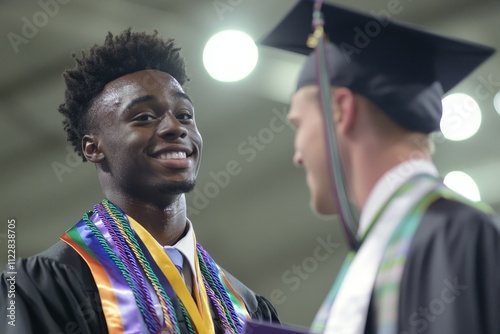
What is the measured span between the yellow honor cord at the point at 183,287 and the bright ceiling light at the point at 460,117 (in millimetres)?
2498

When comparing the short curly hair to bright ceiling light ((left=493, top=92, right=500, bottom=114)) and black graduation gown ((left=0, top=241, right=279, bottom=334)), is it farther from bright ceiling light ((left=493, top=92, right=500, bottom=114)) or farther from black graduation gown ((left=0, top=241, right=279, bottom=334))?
bright ceiling light ((left=493, top=92, right=500, bottom=114))

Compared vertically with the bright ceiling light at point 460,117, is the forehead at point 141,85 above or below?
below

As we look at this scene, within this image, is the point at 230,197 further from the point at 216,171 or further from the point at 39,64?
the point at 39,64

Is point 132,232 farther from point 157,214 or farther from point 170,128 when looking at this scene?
point 170,128

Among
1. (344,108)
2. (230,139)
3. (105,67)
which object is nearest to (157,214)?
(105,67)

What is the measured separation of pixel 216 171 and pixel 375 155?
3563 millimetres

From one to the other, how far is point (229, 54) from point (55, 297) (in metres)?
2.24

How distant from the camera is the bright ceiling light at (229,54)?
4270 millimetres

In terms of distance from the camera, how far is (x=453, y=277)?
4.65 feet

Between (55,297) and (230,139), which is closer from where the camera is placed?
(55,297)

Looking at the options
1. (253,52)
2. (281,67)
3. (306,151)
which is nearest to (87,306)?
(306,151)

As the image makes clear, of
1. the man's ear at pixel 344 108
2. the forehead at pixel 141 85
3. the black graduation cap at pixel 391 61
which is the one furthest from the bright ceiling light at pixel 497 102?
the man's ear at pixel 344 108

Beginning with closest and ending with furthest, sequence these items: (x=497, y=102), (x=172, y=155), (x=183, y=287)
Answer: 1. (x=183, y=287)
2. (x=172, y=155)
3. (x=497, y=102)

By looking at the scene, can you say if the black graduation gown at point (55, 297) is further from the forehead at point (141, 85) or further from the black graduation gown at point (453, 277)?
the black graduation gown at point (453, 277)
